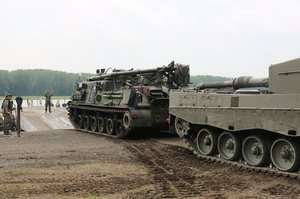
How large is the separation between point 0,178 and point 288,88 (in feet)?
→ 19.7

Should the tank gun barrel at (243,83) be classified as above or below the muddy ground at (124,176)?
above

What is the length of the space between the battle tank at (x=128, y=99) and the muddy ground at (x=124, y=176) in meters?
2.73

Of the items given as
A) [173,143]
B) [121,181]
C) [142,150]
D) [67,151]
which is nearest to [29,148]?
[67,151]

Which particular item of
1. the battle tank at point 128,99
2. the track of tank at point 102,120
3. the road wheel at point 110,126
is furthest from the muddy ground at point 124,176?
the road wheel at point 110,126

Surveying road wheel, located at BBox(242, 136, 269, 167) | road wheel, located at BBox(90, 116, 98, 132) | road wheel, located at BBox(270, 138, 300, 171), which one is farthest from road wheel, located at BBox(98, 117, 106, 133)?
road wheel, located at BBox(270, 138, 300, 171)

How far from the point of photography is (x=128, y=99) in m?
17.8

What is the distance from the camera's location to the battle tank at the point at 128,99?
17.7 m

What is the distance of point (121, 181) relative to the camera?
30.5ft

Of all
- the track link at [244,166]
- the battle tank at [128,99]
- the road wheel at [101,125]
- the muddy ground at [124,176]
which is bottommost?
the muddy ground at [124,176]

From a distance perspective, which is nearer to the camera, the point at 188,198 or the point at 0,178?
the point at 188,198

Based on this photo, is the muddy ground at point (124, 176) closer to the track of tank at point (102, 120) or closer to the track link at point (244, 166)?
the track link at point (244, 166)

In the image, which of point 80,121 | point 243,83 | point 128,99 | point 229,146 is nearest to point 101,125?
point 80,121

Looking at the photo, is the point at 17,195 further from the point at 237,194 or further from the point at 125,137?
the point at 125,137

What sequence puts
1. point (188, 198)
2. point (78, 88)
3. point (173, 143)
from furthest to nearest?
point (78, 88) → point (173, 143) → point (188, 198)
